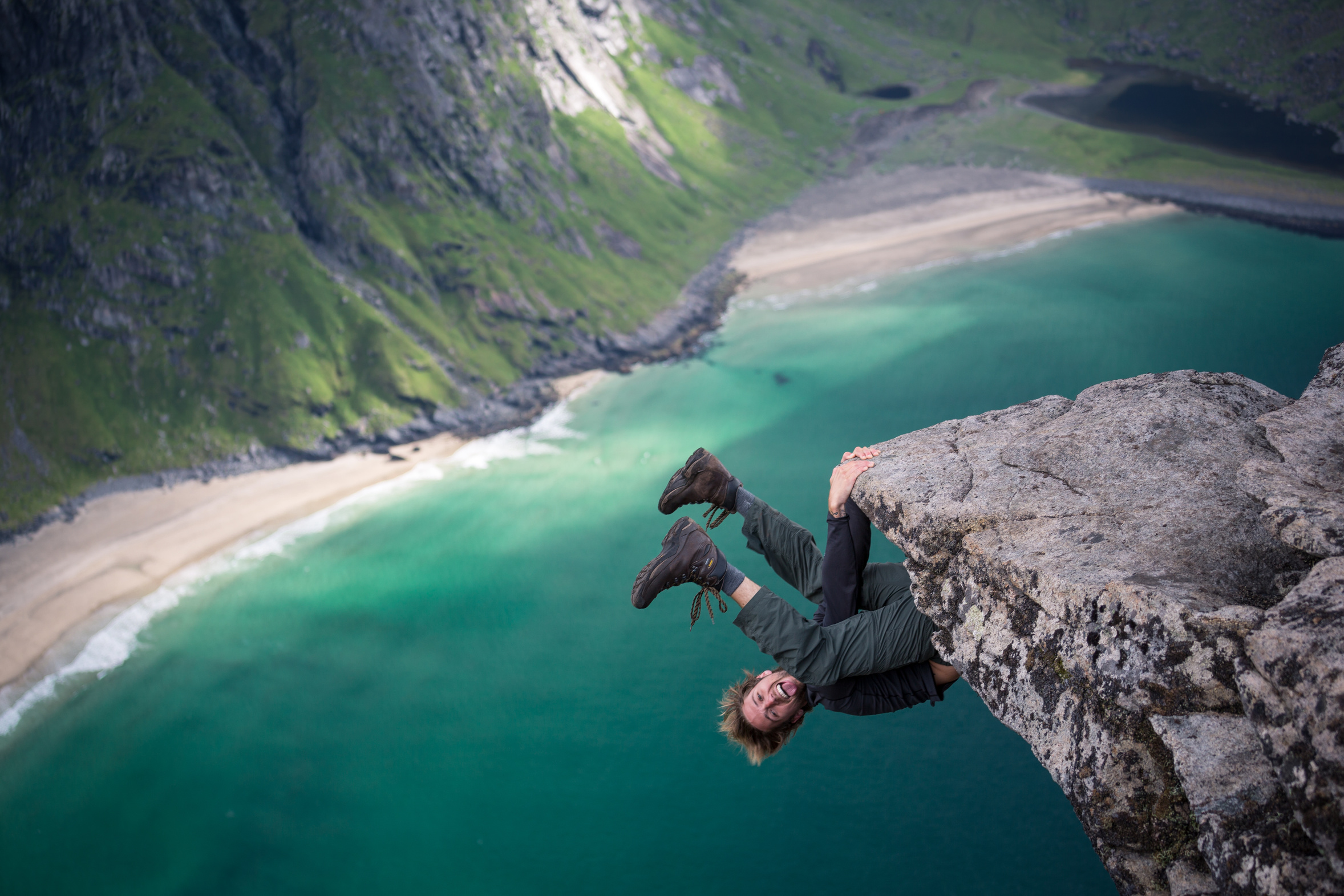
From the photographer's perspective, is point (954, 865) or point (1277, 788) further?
point (954, 865)

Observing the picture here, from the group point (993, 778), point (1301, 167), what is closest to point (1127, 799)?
point (993, 778)

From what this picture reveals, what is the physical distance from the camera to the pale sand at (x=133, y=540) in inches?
1163

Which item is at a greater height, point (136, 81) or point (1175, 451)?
point (136, 81)

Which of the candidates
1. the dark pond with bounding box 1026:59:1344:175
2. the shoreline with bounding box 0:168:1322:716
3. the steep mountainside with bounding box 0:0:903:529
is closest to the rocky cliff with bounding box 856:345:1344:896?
the shoreline with bounding box 0:168:1322:716

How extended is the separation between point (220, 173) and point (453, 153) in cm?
1579

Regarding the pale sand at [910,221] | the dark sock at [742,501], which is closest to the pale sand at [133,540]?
the dark sock at [742,501]

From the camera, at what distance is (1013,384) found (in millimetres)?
38688

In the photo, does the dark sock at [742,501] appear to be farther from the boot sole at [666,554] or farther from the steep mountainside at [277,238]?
the steep mountainside at [277,238]

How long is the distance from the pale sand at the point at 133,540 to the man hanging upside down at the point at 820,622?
30954 millimetres

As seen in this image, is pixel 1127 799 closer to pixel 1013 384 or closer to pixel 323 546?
pixel 323 546

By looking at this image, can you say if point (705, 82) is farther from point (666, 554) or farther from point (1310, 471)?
point (1310, 471)

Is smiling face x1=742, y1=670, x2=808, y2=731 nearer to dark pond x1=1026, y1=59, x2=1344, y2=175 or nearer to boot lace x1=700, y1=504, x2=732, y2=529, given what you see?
boot lace x1=700, y1=504, x2=732, y2=529

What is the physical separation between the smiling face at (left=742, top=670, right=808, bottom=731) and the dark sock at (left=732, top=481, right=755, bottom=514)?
76.7 inches

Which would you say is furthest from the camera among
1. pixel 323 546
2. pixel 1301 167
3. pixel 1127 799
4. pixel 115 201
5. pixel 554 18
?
pixel 554 18
